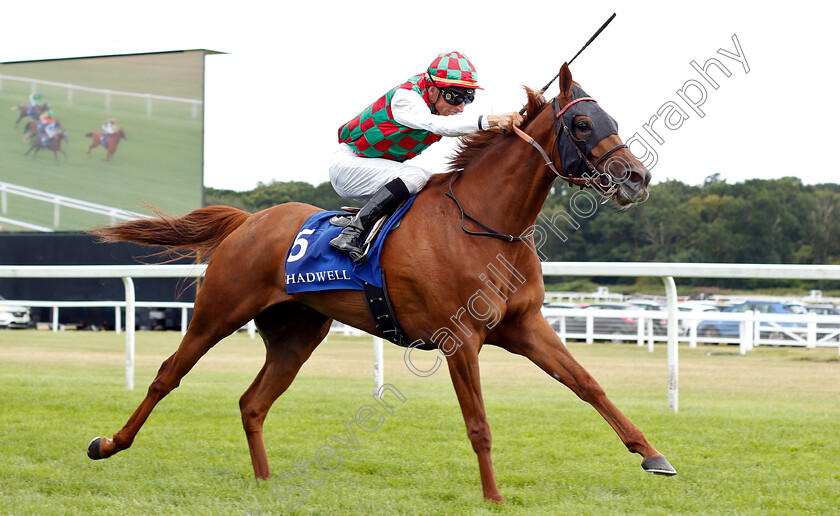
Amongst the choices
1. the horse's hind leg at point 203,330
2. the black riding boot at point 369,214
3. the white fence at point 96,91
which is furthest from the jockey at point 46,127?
the black riding boot at point 369,214

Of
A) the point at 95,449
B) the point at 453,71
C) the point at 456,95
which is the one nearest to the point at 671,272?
the point at 456,95

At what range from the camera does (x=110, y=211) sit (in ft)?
66.6

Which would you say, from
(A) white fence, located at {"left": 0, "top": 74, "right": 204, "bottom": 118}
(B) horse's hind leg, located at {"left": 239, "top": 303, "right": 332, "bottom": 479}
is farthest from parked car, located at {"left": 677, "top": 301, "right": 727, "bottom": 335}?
(B) horse's hind leg, located at {"left": 239, "top": 303, "right": 332, "bottom": 479}

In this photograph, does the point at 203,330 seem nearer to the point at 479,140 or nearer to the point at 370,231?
the point at 370,231

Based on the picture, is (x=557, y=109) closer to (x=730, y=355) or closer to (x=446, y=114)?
(x=446, y=114)

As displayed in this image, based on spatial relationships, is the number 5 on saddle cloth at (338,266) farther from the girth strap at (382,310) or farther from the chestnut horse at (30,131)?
the chestnut horse at (30,131)

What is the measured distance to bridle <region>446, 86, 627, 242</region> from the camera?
3.43 m

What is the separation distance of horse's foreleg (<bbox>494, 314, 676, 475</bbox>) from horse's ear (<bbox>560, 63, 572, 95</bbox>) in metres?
1.08

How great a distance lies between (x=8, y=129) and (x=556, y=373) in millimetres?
21333

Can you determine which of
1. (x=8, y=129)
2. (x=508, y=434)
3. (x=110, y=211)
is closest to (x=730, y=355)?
(x=508, y=434)

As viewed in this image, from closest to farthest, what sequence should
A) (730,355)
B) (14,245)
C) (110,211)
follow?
(730,355) → (14,245) → (110,211)

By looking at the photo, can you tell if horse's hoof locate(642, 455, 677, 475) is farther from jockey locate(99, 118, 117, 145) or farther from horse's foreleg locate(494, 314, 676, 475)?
jockey locate(99, 118, 117, 145)

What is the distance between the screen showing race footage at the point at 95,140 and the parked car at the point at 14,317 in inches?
83.4

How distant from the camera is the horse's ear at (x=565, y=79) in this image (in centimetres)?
360
